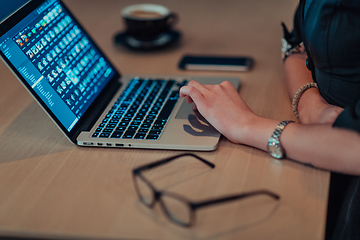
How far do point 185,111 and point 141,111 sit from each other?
104 mm

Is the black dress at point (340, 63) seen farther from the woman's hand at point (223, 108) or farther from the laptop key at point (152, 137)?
the laptop key at point (152, 137)

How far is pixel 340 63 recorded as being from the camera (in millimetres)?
664

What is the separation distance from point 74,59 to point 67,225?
17.4 inches

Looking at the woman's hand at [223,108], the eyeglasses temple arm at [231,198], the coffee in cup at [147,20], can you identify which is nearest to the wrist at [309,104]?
the woman's hand at [223,108]

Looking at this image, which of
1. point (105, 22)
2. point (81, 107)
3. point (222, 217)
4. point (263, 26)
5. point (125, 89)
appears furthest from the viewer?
point (105, 22)

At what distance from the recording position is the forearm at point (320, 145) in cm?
58

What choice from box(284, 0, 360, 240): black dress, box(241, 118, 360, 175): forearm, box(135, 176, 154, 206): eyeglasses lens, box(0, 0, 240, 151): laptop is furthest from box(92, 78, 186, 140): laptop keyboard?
box(284, 0, 360, 240): black dress

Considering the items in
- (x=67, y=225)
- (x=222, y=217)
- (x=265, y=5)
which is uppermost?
(x=67, y=225)

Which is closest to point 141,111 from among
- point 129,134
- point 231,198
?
point 129,134

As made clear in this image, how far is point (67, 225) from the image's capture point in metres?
0.53

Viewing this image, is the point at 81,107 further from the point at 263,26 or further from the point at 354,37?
the point at 263,26

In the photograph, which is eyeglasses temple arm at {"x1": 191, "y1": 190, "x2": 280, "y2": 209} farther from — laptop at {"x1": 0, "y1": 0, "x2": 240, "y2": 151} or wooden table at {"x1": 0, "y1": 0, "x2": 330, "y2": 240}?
laptop at {"x1": 0, "y1": 0, "x2": 240, "y2": 151}

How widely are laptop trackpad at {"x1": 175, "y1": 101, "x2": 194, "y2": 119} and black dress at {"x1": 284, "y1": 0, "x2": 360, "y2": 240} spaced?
0.97 feet

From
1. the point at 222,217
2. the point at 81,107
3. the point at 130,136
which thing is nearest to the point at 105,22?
the point at 81,107
